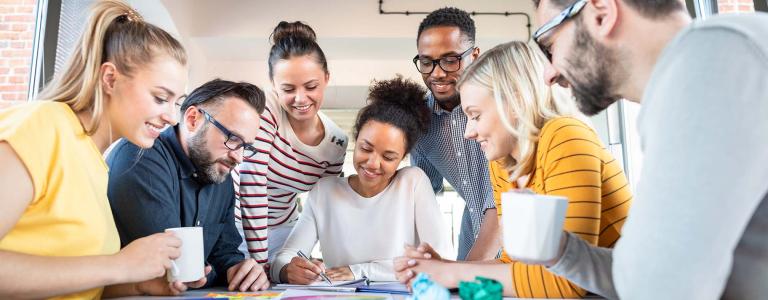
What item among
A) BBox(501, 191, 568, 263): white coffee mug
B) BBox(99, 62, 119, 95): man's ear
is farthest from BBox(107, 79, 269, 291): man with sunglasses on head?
BBox(501, 191, 568, 263): white coffee mug

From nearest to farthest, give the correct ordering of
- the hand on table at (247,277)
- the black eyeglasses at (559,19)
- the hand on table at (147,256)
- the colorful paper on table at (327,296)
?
the black eyeglasses at (559,19)
the hand on table at (147,256)
the colorful paper on table at (327,296)
the hand on table at (247,277)

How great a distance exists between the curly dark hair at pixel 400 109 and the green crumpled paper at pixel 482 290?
53.7 inches

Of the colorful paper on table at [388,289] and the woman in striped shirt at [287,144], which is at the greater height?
the woman in striped shirt at [287,144]

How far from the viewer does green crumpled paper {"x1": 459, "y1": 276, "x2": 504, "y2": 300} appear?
0.75m

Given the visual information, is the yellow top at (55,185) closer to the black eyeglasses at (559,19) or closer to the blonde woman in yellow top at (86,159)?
the blonde woman in yellow top at (86,159)

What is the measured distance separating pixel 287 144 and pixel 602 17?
1497 mm

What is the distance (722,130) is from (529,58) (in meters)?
0.83

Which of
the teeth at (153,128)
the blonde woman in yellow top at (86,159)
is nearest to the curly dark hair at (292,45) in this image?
the blonde woman in yellow top at (86,159)

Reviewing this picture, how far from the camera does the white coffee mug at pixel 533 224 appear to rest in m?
0.80

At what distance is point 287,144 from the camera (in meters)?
2.13

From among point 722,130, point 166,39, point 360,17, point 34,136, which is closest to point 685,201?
point 722,130

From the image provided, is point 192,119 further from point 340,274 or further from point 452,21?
point 452,21

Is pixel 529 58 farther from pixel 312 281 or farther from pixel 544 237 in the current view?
pixel 312 281

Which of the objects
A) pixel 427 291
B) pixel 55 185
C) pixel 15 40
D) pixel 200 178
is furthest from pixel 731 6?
pixel 15 40
